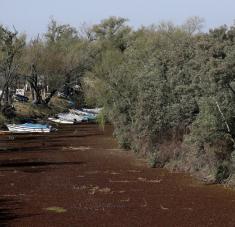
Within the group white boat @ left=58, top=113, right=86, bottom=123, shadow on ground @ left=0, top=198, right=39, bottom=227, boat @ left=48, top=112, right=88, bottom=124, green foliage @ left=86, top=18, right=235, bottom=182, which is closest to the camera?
shadow on ground @ left=0, top=198, right=39, bottom=227

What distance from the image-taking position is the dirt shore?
20.9 meters

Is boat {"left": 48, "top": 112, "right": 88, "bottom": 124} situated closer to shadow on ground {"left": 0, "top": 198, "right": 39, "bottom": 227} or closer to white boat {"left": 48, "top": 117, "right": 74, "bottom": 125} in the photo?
white boat {"left": 48, "top": 117, "right": 74, "bottom": 125}

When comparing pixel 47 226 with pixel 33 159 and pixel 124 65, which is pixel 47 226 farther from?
pixel 124 65

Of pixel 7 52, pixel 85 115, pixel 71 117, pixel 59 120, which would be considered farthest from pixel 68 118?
pixel 7 52

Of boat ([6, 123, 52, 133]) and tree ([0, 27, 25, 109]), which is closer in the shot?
boat ([6, 123, 52, 133])

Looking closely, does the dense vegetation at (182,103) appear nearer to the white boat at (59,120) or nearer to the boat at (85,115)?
the white boat at (59,120)

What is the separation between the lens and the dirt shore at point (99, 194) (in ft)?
68.5

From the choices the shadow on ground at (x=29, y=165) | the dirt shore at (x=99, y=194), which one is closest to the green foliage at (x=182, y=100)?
the dirt shore at (x=99, y=194)

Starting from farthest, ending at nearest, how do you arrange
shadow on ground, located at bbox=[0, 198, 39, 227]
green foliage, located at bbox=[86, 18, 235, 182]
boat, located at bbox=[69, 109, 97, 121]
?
1. boat, located at bbox=[69, 109, 97, 121]
2. green foliage, located at bbox=[86, 18, 235, 182]
3. shadow on ground, located at bbox=[0, 198, 39, 227]

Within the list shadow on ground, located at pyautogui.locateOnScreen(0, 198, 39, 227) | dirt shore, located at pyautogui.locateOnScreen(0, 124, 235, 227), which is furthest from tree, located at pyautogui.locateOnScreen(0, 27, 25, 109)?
shadow on ground, located at pyautogui.locateOnScreen(0, 198, 39, 227)

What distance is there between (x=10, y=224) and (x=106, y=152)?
20.1 m

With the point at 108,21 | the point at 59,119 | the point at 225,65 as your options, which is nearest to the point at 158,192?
the point at 225,65

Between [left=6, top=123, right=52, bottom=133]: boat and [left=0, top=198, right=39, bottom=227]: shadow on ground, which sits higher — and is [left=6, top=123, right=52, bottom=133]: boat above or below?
above

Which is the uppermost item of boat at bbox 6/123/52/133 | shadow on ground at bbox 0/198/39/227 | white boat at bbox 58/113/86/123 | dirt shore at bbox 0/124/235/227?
white boat at bbox 58/113/86/123
